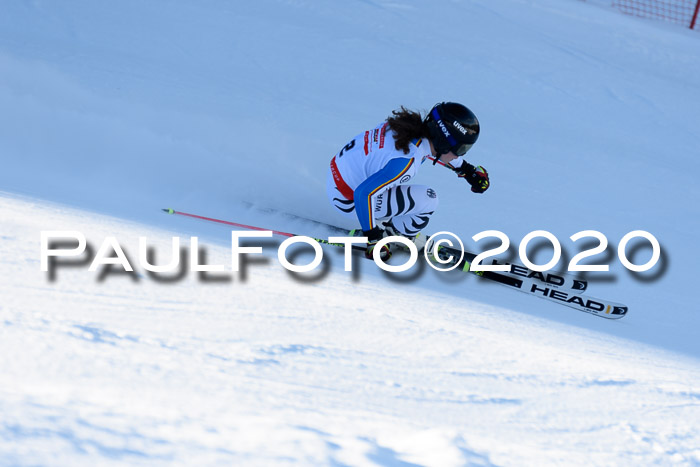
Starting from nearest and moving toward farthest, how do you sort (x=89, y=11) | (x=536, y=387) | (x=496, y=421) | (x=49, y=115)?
(x=496, y=421)
(x=536, y=387)
(x=49, y=115)
(x=89, y=11)

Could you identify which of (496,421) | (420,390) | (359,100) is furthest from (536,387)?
(359,100)

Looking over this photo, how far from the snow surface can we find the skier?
14.7 inches

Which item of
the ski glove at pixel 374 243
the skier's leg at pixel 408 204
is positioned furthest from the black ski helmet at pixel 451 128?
the ski glove at pixel 374 243

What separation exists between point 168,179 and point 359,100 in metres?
2.12

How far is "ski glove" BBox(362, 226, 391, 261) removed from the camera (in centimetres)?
349

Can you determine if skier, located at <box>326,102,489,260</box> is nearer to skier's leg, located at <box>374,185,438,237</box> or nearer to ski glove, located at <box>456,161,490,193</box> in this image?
skier's leg, located at <box>374,185,438,237</box>

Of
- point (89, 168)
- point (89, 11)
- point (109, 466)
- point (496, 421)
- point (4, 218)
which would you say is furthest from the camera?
point (89, 11)

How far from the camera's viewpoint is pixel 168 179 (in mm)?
4305

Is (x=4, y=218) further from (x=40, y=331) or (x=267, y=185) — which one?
(x=267, y=185)

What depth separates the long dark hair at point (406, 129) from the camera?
3.49 metres

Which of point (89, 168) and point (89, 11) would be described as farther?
point (89, 11)

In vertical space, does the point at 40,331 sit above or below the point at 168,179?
below

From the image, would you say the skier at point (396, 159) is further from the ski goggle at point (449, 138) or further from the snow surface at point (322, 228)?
the snow surface at point (322, 228)

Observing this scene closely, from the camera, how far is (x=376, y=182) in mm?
3459
